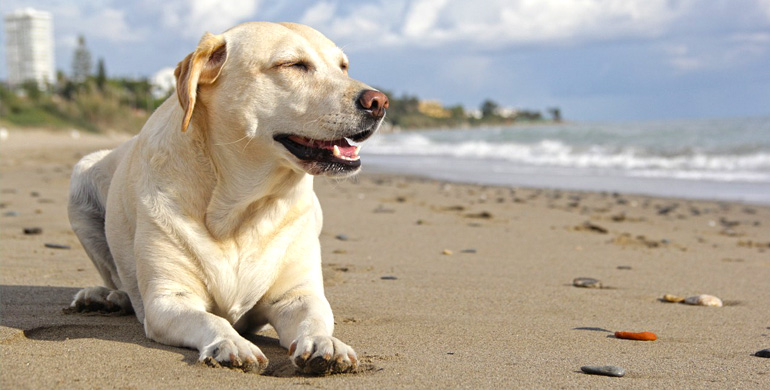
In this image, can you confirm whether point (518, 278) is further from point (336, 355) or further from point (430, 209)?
point (430, 209)

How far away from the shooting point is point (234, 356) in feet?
9.72

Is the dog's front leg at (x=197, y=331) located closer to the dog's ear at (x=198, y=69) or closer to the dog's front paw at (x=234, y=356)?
the dog's front paw at (x=234, y=356)

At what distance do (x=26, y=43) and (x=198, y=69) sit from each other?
148 metres

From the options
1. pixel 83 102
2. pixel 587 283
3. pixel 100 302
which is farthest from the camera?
pixel 83 102

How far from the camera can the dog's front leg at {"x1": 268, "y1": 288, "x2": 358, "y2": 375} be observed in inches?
115

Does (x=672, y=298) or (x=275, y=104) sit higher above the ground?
(x=275, y=104)

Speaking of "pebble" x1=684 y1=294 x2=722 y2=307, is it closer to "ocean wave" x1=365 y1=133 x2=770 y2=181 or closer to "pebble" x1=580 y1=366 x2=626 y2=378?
"pebble" x1=580 y1=366 x2=626 y2=378

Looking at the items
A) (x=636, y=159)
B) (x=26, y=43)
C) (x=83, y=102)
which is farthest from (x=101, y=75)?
(x=26, y=43)

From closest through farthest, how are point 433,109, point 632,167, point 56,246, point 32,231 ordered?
point 56,246
point 32,231
point 632,167
point 433,109

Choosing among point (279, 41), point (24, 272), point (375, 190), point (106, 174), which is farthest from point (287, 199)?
point (375, 190)

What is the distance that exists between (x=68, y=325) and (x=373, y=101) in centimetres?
187

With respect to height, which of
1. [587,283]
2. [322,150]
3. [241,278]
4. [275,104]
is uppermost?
[275,104]

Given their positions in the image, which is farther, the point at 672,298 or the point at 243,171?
the point at 672,298

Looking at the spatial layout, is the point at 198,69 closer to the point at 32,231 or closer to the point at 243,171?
the point at 243,171
